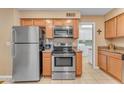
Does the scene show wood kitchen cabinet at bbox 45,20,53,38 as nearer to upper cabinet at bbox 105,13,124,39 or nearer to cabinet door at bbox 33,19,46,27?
cabinet door at bbox 33,19,46,27

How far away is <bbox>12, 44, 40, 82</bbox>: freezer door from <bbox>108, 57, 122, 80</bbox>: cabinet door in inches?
91.6

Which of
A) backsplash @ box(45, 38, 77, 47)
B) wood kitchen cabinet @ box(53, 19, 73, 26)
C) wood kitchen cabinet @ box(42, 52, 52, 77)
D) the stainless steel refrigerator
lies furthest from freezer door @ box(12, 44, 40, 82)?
wood kitchen cabinet @ box(53, 19, 73, 26)

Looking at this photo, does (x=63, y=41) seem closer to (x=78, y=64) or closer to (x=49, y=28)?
(x=49, y=28)

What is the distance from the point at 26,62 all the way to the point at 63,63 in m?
1.23

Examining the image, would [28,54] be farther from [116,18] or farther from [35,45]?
[116,18]

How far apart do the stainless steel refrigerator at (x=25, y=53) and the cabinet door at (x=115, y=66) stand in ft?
7.55

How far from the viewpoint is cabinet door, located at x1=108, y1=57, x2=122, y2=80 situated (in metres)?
4.59

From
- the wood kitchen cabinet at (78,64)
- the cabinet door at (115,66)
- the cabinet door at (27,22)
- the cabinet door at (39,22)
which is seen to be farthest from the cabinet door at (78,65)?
the cabinet door at (27,22)

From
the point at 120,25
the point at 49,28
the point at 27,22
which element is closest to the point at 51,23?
the point at 49,28

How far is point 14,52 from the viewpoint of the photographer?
4.68m

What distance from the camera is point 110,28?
21.1 feet

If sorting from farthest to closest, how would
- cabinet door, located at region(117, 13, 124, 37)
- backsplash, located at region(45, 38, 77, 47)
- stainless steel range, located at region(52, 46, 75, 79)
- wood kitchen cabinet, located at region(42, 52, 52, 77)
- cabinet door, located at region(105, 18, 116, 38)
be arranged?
backsplash, located at region(45, 38, 77, 47) < cabinet door, located at region(105, 18, 116, 38) < wood kitchen cabinet, located at region(42, 52, 52, 77) < stainless steel range, located at region(52, 46, 75, 79) < cabinet door, located at region(117, 13, 124, 37)

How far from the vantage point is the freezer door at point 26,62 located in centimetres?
469
